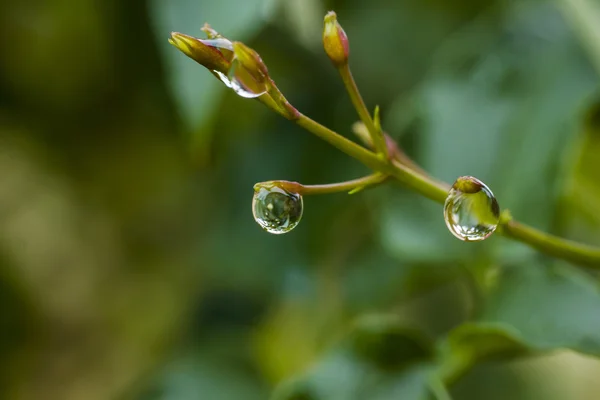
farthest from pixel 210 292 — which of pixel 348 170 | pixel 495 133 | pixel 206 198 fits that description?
pixel 495 133

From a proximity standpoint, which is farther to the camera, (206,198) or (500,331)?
(206,198)

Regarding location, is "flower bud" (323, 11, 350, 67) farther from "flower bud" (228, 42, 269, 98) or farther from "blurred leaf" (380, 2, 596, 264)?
"blurred leaf" (380, 2, 596, 264)

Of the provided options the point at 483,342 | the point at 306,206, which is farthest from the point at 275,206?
the point at 306,206

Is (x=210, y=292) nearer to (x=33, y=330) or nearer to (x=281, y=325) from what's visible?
(x=281, y=325)

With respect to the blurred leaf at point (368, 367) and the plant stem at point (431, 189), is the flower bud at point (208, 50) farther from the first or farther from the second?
the blurred leaf at point (368, 367)

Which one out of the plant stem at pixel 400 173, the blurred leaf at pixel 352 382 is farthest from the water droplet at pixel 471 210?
the blurred leaf at pixel 352 382

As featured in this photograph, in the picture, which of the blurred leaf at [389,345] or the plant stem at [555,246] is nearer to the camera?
the plant stem at [555,246]
